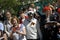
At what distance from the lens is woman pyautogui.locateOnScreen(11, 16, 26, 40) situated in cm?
1022

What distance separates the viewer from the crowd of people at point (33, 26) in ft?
33.8

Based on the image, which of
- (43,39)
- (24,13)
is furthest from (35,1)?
(43,39)

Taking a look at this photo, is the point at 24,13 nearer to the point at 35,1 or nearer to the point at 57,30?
the point at 57,30

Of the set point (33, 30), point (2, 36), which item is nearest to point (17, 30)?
point (2, 36)

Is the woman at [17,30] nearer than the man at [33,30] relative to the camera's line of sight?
Yes

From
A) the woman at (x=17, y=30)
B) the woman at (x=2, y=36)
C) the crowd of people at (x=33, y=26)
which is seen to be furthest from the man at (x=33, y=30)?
the woman at (x=2, y=36)

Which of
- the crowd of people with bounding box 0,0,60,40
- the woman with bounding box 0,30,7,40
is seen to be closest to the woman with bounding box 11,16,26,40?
the crowd of people with bounding box 0,0,60,40

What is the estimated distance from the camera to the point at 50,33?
416 inches

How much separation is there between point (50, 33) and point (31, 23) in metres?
0.78

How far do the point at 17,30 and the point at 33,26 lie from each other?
78 cm

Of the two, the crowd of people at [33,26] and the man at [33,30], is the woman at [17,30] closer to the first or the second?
the crowd of people at [33,26]

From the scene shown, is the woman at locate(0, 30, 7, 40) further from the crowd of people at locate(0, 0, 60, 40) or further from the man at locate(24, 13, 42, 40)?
the man at locate(24, 13, 42, 40)

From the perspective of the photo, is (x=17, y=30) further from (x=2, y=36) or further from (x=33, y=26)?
(x=33, y=26)

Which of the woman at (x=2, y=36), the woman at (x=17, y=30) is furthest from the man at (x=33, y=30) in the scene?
the woman at (x=2, y=36)
